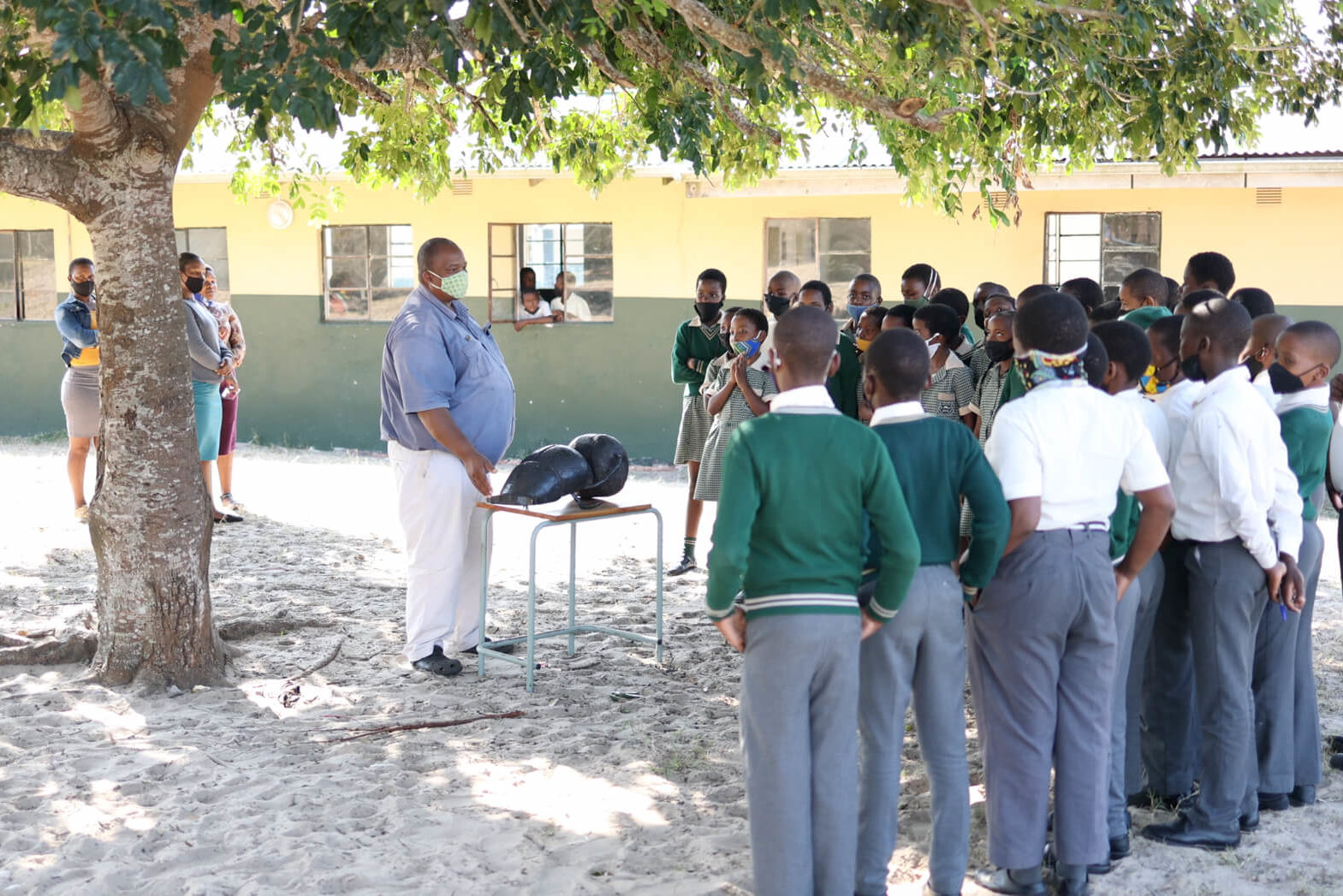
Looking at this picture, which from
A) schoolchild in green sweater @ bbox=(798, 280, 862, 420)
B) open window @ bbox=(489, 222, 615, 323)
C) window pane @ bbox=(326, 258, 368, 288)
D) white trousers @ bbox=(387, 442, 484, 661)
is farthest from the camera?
window pane @ bbox=(326, 258, 368, 288)

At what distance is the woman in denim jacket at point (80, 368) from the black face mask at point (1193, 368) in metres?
7.54

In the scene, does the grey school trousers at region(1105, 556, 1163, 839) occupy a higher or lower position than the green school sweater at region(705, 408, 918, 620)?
lower

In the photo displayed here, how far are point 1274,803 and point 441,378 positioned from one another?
3641 mm

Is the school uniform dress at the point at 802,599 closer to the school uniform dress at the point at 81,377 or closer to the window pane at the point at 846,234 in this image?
the school uniform dress at the point at 81,377

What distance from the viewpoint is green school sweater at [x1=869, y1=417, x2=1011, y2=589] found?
3449mm

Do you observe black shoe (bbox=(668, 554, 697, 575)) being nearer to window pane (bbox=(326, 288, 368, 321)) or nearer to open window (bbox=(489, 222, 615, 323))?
open window (bbox=(489, 222, 615, 323))

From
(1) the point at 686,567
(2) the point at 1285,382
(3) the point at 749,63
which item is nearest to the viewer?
(2) the point at 1285,382

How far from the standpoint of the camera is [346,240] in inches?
568

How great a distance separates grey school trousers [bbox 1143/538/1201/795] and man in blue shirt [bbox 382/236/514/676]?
9.52 feet

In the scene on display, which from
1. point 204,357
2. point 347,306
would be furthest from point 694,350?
point 347,306

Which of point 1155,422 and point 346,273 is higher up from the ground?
point 346,273

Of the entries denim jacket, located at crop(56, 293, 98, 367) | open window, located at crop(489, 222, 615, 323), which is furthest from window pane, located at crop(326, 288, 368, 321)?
denim jacket, located at crop(56, 293, 98, 367)

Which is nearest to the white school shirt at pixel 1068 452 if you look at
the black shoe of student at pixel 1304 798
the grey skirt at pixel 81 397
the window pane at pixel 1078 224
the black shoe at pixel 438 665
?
the black shoe of student at pixel 1304 798

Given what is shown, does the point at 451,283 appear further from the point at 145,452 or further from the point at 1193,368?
the point at 1193,368
